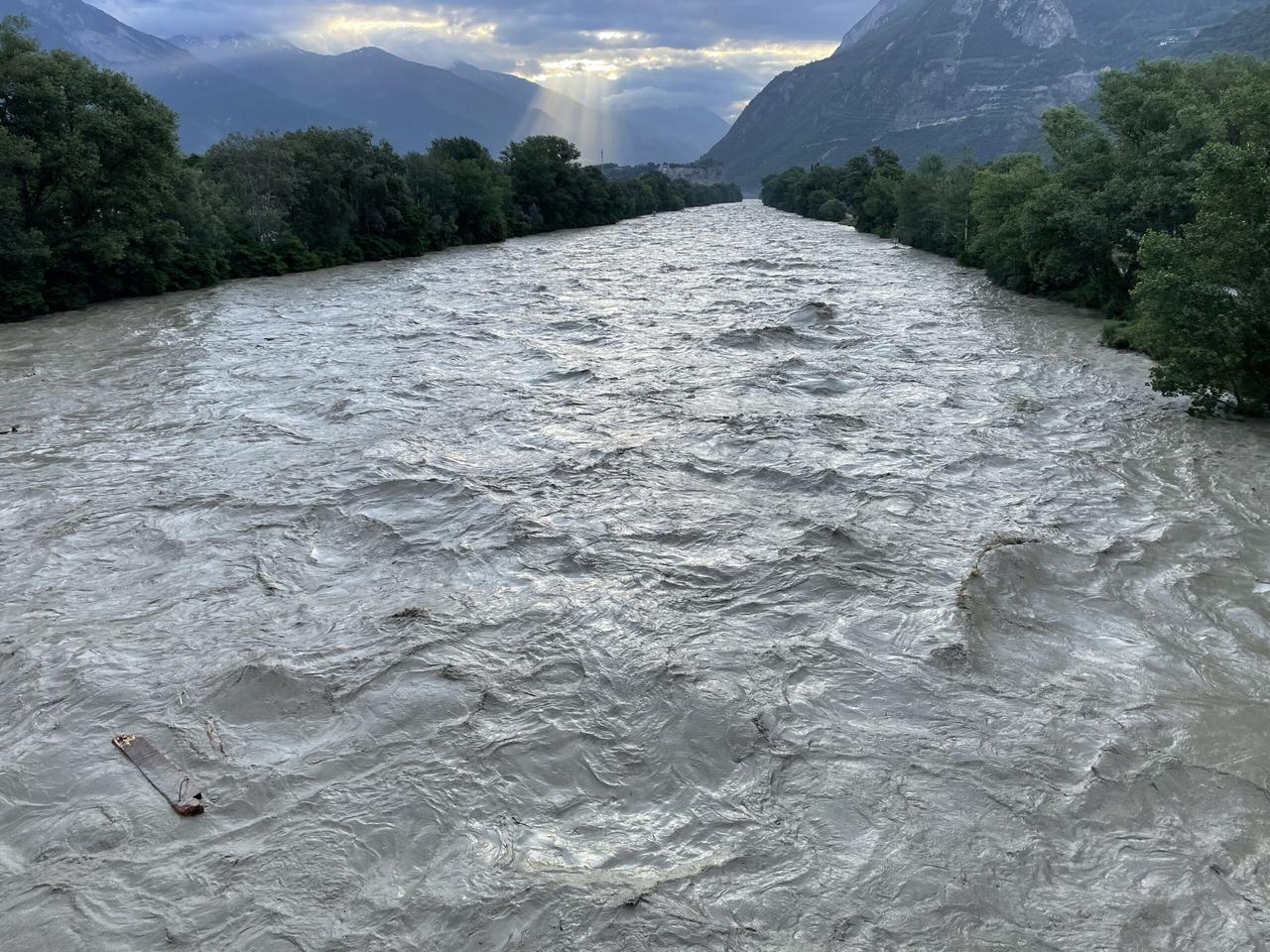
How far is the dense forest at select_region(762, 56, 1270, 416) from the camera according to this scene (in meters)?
17.4

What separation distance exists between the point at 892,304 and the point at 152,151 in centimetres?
3277

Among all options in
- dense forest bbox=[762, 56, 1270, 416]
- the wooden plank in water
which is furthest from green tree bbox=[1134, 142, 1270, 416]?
the wooden plank in water

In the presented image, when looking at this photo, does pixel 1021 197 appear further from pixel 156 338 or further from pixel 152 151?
pixel 152 151

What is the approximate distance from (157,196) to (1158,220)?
133 ft

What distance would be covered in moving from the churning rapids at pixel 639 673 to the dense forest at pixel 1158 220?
190cm

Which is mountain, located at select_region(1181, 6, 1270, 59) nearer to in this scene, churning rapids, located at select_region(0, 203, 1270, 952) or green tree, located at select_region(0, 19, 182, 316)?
green tree, located at select_region(0, 19, 182, 316)

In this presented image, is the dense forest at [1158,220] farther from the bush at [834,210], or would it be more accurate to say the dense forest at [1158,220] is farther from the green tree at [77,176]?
the bush at [834,210]

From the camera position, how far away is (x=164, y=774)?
7.45 meters

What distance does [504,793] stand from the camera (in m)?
7.33

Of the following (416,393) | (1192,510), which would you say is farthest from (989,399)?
(416,393)

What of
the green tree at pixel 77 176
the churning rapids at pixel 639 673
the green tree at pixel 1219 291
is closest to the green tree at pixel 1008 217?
the green tree at pixel 1219 291

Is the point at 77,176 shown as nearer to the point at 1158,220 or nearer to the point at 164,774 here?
the point at 164,774

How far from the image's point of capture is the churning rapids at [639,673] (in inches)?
245

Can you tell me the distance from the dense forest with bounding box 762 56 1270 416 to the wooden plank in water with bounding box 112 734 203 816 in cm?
1922
